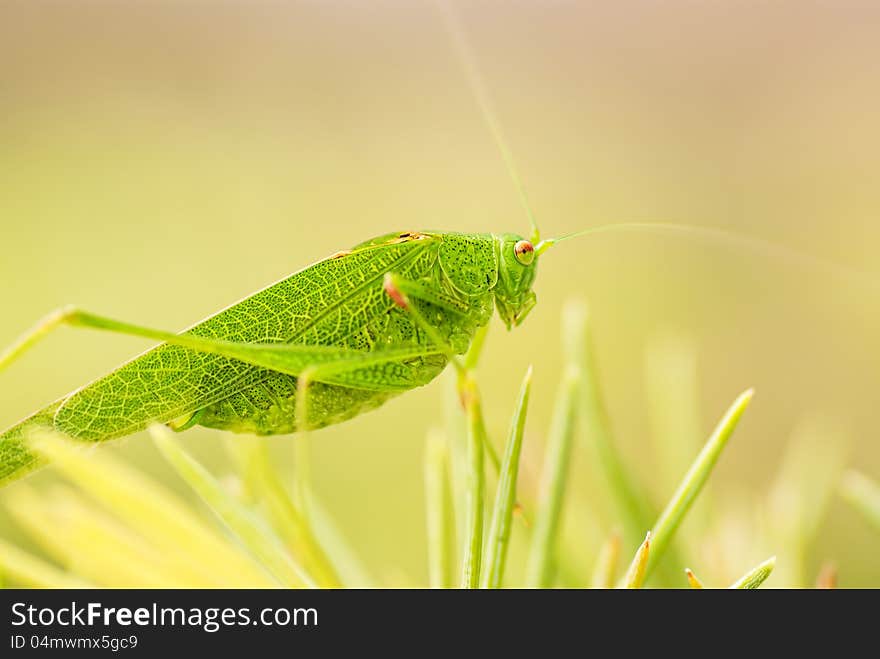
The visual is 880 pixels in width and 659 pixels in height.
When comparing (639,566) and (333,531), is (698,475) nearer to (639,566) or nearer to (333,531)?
(639,566)

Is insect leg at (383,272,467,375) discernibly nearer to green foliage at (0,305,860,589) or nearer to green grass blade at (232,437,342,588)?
green foliage at (0,305,860,589)

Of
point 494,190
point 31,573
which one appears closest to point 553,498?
point 31,573

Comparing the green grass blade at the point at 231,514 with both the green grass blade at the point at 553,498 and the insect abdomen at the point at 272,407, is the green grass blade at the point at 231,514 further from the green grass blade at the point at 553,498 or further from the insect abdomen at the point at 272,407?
the insect abdomen at the point at 272,407

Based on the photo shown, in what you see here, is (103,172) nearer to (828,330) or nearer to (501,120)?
(501,120)

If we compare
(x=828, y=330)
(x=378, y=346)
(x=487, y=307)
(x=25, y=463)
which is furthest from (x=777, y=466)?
(x=25, y=463)

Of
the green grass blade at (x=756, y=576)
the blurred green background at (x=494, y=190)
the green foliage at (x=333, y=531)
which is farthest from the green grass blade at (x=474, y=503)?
the blurred green background at (x=494, y=190)
